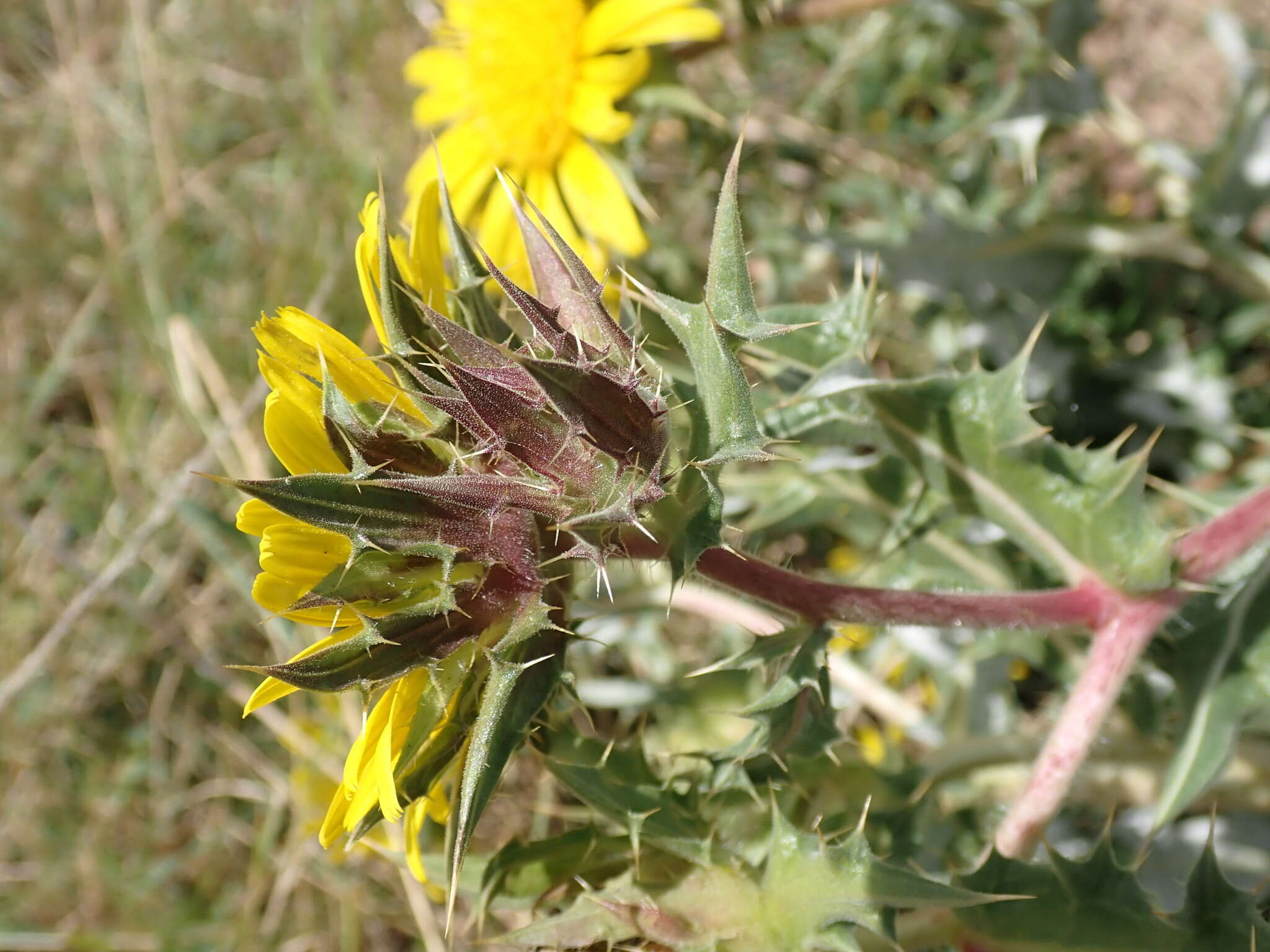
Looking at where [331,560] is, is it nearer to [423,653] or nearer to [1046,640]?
[423,653]

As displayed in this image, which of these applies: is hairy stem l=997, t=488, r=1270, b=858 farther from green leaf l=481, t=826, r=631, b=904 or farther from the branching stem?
green leaf l=481, t=826, r=631, b=904

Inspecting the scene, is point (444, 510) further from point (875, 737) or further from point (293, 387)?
point (875, 737)

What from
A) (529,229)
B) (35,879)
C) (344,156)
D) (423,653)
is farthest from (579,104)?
(35,879)

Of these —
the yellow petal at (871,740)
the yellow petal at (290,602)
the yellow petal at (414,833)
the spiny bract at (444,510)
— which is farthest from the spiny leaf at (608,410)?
the yellow petal at (871,740)

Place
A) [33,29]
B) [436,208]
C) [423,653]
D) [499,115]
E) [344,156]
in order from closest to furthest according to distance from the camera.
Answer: [423,653] < [436,208] < [499,115] < [344,156] < [33,29]

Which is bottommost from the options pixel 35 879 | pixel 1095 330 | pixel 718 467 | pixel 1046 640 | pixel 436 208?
pixel 35 879

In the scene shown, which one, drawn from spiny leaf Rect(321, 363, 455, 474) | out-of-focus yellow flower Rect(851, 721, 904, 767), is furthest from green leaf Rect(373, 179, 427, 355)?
out-of-focus yellow flower Rect(851, 721, 904, 767)

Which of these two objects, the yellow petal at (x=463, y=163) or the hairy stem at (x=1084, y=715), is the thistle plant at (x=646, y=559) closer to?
the hairy stem at (x=1084, y=715)

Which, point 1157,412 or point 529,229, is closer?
point 529,229
